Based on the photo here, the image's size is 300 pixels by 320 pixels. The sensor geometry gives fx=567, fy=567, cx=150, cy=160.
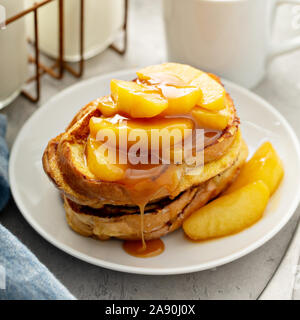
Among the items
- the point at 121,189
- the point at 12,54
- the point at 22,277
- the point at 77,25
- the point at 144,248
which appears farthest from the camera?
the point at 77,25

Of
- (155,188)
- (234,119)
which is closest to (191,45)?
(234,119)

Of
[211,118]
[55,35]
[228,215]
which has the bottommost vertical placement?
[228,215]

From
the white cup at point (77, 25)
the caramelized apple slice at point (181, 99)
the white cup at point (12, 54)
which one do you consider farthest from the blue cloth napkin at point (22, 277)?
the white cup at point (77, 25)

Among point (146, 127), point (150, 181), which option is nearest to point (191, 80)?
point (146, 127)

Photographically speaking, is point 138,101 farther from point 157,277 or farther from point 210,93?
point 157,277

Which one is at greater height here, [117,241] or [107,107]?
[107,107]

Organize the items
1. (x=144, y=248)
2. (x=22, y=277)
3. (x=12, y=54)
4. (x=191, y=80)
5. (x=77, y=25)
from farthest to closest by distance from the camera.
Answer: (x=77, y=25) → (x=12, y=54) → (x=191, y=80) → (x=144, y=248) → (x=22, y=277)

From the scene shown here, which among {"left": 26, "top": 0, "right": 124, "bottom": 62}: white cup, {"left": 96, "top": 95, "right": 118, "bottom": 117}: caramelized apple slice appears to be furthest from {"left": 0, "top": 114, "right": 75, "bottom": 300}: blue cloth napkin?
{"left": 26, "top": 0, "right": 124, "bottom": 62}: white cup

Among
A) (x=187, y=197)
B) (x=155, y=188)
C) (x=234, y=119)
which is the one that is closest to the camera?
(x=155, y=188)
